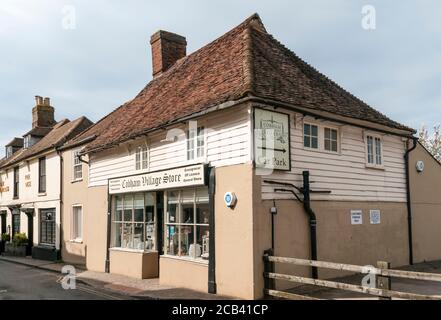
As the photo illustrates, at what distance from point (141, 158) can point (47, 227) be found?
1180 cm

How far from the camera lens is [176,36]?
2000cm

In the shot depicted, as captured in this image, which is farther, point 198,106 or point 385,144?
point 385,144

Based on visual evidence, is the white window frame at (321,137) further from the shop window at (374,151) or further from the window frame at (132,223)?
the window frame at (132,223)

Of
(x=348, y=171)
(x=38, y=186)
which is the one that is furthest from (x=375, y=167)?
(x=38, y=186)

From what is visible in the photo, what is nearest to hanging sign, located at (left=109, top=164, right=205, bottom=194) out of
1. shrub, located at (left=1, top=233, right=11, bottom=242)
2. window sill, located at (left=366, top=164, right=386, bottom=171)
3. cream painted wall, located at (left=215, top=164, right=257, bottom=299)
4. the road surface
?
cream painted wall, located at (left=215, top=164, right=257, bottom=299)

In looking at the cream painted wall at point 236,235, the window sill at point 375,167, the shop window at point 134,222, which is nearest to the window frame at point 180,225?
the cream painted wall at point 236,235

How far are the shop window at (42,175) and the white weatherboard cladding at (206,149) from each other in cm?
869

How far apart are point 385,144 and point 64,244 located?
15048 millimetres

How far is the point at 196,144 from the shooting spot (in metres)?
12.0

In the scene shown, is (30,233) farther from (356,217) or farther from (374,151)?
(374,151)

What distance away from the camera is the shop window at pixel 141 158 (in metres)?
14.1

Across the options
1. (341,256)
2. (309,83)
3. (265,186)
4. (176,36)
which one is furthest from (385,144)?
(176,36)

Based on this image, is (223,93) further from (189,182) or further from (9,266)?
(9,266)

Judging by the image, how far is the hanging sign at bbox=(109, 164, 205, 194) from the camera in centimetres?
1158
